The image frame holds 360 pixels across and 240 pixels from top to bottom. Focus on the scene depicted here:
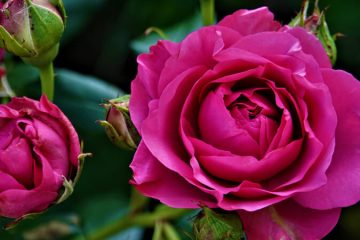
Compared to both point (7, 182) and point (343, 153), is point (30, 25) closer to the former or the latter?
point (7, 182)

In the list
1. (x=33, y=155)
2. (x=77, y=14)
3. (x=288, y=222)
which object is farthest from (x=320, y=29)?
(x=77, y=14)

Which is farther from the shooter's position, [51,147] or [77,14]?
[77,14]

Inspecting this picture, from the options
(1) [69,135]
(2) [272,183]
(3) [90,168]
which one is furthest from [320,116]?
(3) [90,168]

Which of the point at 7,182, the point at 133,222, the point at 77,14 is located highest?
the point at 7,182

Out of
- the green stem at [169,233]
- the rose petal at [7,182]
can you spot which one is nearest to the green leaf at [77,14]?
the green stem at [169,233]

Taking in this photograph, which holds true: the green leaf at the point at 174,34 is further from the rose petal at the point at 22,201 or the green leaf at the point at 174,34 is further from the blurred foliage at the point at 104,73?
the rose petal at the point at 22,201

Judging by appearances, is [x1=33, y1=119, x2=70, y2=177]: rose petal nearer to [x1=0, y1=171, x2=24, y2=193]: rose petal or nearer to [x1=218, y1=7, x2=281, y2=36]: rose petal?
[x1=0, y1=171, x2=24, y2=193]: rose petal
